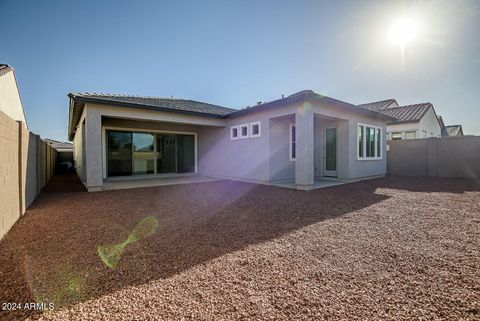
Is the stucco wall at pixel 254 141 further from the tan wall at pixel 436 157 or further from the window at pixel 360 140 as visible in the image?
the tan wall at pixel 436 157

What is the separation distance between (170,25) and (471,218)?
35.3 ft

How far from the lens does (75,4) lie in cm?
693

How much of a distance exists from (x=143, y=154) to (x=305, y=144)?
8.54 m

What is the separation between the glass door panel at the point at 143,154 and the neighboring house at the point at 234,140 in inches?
1.9

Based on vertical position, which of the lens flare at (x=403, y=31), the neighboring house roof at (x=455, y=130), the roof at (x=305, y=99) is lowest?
the roof at (x=305, y=99)

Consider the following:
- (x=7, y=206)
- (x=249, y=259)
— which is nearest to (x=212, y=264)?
(x=249, y=259)

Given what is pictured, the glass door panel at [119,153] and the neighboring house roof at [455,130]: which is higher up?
the neighboring house roof at [455,130]

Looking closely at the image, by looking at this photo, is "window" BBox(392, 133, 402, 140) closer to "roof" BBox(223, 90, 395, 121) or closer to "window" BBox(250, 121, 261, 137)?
"roof" BBox(223, 90, 395, 121)

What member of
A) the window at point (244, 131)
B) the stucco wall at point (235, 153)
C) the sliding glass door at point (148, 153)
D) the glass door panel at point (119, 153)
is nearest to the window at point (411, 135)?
the stucco wall at point (235, 153)

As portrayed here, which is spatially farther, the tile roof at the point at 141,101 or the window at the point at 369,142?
the window at the point at 369,142

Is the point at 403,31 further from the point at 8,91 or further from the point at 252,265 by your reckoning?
the point at 8,91

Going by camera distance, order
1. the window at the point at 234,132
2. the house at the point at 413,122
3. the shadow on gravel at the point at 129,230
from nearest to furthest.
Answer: the shadow on gravel at the point at 129,230, the window at the point at 234,132, the house at the point at 413,122

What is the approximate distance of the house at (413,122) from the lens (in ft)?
52.7

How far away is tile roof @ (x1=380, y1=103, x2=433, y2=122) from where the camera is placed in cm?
1617
